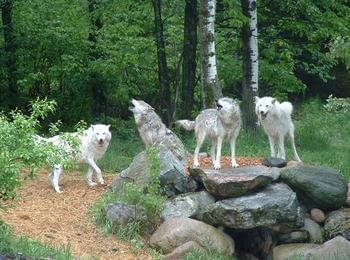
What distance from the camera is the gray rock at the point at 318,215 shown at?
10.7m

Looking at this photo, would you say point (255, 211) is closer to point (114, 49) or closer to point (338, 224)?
point (338, 224)

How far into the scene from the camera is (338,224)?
10.4m

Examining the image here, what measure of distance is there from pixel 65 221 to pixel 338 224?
3989mm

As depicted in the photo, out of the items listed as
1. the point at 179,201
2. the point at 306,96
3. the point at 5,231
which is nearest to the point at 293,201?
the point at 179,201

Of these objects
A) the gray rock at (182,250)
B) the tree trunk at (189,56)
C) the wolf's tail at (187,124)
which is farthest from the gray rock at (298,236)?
the tree trunk at (189,56)

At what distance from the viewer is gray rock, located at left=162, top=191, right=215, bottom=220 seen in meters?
9.95

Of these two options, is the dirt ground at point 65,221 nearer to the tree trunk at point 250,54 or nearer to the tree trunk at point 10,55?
the tree trunk at point 250,54

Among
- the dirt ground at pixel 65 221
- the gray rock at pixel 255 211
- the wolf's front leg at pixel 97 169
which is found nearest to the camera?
the dirt ground at pixel 65 221

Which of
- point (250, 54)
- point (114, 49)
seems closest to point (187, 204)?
point (250, 54)

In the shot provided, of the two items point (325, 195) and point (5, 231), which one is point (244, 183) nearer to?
point (325, 195)

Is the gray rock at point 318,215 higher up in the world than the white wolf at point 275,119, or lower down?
lower down

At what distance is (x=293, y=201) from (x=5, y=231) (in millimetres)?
4119

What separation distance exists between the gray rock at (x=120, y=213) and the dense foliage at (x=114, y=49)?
8.22m

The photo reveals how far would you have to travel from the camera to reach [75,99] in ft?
62.2
